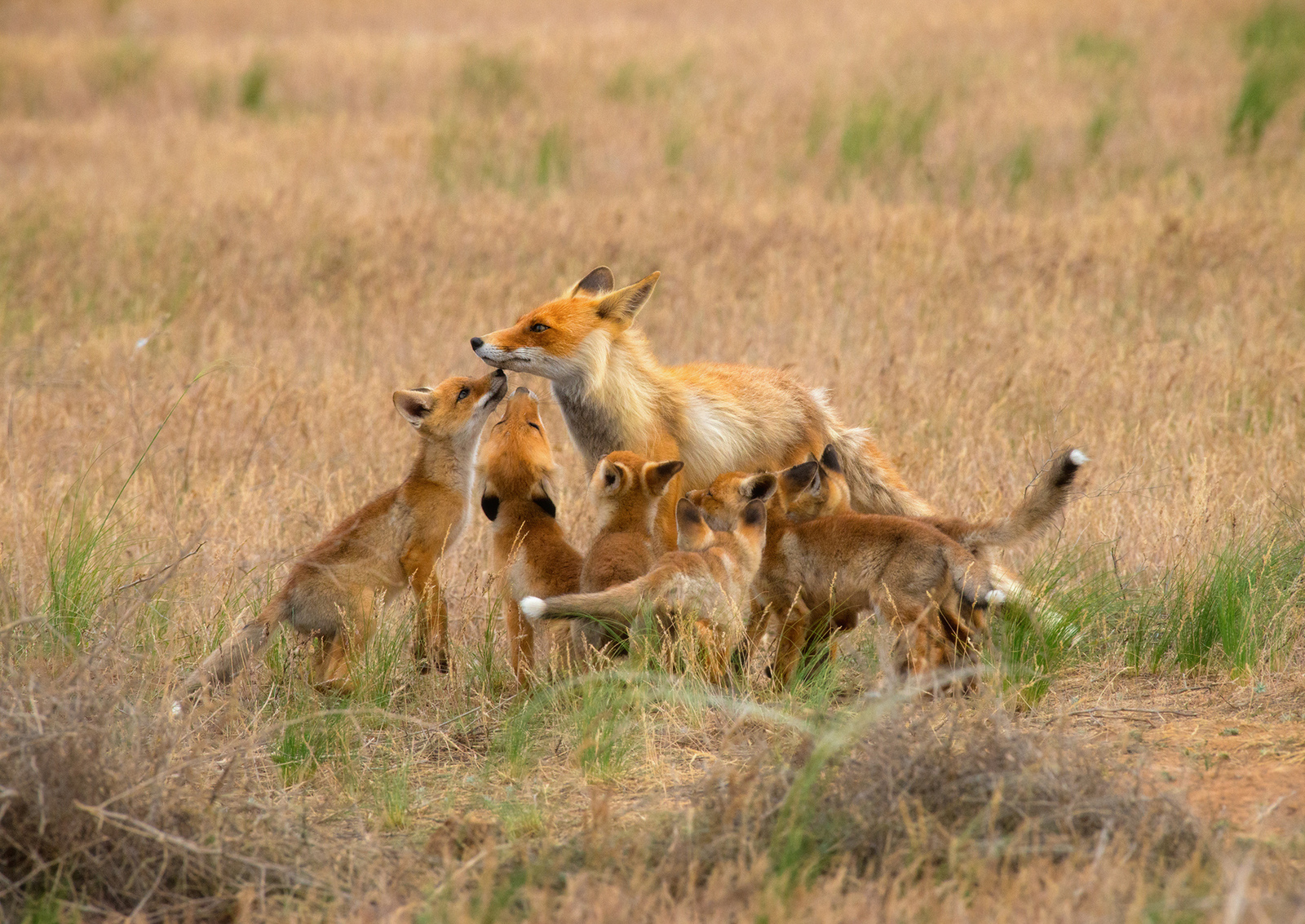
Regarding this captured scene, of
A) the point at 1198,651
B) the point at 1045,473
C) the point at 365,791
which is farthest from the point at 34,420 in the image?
the point at 1198,651

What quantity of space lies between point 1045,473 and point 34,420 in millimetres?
6697

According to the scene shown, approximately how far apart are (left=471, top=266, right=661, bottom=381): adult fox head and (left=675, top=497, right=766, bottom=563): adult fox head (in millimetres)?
1002

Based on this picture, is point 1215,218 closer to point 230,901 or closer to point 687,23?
point 230,901

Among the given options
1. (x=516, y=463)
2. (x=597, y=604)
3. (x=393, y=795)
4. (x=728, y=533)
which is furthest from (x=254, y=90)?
(x=393, y=795)

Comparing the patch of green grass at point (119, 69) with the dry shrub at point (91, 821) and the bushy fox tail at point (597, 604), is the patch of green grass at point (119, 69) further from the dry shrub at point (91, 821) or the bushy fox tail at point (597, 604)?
the dry shrub at point (91, 821)

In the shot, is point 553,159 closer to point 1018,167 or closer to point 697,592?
point 1018,167

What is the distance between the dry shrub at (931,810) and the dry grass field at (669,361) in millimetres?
20

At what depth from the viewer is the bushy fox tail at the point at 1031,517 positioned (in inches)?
208

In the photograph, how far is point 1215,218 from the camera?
42.0 ft

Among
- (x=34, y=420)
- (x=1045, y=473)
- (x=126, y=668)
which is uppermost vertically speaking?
(x=1045, y=473)

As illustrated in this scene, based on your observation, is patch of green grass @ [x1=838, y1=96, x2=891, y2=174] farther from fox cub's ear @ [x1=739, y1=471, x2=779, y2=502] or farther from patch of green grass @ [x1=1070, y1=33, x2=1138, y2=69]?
fox cub's ear @ [x1=739, y1=471, x2=779, y2=502]

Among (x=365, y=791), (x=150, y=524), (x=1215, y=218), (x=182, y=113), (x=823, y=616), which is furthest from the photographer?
(x=182, y=113)

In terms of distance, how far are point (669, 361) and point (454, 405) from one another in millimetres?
4332

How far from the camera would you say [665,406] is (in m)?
6.47
